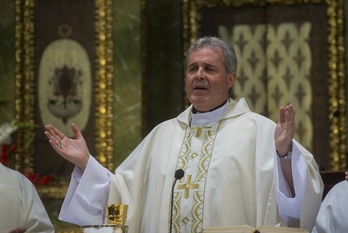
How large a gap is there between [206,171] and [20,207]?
1464mm

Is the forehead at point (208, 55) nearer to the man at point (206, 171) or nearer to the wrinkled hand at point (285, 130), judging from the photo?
the man at point (206, 171)

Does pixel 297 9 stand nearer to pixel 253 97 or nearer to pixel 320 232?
pixel 253 97

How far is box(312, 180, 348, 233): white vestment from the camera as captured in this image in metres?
5.21

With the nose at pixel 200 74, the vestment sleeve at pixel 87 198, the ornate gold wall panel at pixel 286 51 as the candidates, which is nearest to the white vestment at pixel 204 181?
the vestment sleeve at pixel 87 198

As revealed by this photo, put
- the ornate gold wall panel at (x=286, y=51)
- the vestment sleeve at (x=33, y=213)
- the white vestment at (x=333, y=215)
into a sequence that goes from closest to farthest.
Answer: the white vestment at (x=333, y=215), the vestment sleeve at (x=33, y=213), the ornate gold wall panel at (x=286, y=51)

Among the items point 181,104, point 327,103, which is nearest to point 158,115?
point 181,104

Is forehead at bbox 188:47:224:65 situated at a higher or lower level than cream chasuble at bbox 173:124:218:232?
higher

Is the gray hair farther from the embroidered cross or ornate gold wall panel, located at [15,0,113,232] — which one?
ornate gold wall panel, located at [15,0,113,232]

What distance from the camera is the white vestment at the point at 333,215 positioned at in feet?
17.1

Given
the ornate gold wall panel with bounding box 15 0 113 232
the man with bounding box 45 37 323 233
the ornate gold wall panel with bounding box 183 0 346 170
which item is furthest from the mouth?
the ornate gold wall panel with bounding box 183 0 346 170

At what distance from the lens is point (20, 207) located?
646cm

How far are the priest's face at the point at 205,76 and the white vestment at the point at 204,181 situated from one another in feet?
0.54

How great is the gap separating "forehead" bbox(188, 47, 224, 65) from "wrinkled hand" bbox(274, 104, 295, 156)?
82 centimetres

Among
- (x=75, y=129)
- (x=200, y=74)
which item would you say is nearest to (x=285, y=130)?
(x=200, y=74)
